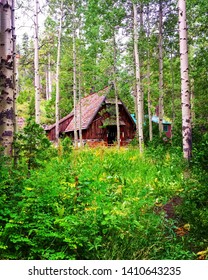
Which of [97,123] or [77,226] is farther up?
[97,123]

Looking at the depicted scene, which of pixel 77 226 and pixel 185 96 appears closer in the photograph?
pixel 77 226

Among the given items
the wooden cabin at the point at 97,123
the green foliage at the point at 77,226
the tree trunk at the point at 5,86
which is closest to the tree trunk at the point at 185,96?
the green foliage at the point at 77,226

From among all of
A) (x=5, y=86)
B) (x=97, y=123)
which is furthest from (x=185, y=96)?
(x=97, y=123)

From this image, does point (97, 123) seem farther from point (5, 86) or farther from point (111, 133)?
point (5, 86)

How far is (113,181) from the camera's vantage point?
705cm

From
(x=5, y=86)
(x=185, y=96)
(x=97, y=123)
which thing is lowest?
(x=5, y=86)

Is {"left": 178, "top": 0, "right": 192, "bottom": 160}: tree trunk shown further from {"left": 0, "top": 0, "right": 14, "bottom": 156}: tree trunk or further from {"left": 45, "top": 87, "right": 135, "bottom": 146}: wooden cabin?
{"left": 45, "top": 87, "right": 135, "bottom": 146}: wooden cabin

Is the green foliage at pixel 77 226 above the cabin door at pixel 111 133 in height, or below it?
below

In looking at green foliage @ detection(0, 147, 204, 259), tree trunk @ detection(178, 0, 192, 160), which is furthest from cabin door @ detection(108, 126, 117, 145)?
green foliage @ detection(0, 147, 204, 259)

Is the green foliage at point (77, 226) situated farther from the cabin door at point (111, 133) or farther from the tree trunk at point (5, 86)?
the cabin door at point (111, 133)

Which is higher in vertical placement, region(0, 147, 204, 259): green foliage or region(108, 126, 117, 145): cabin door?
region(108, 126, 117, 145): cabin door
